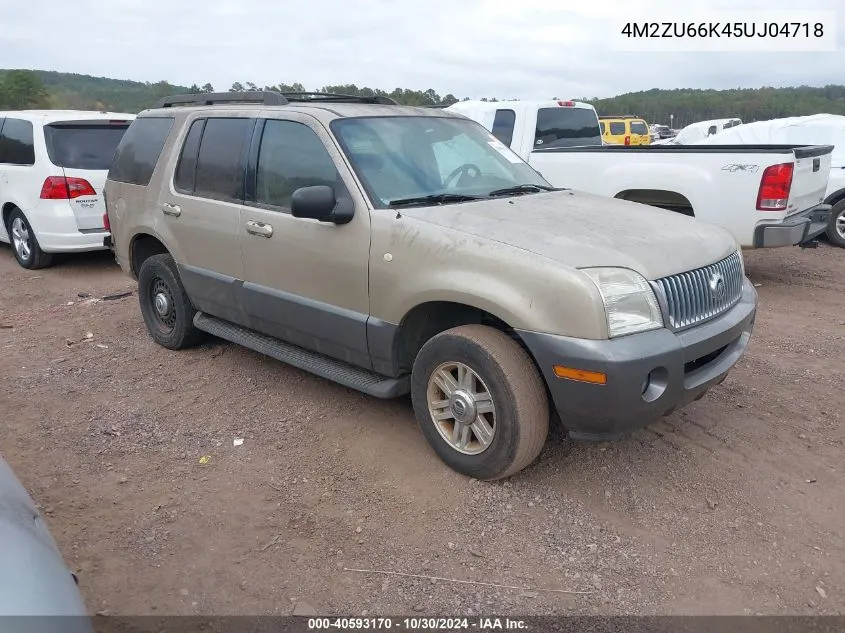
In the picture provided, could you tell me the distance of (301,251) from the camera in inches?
159

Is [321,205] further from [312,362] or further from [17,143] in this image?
[17,143]

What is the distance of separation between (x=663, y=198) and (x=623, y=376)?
4.92 meters

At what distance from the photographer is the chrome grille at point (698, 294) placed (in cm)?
316

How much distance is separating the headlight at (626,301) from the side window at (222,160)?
2.51 m

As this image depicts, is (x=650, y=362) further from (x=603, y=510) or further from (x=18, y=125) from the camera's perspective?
(x=18, y=125)

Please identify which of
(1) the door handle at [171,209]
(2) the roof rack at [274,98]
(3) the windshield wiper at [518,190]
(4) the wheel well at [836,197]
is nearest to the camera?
(3) the windshield wiper at [518,190]

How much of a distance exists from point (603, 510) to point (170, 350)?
374 centimetres

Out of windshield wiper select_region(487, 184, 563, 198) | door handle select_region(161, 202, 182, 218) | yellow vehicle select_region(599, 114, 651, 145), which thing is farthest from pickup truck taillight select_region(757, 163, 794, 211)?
yellow vehicle select_region(599, 114, 651, 145)

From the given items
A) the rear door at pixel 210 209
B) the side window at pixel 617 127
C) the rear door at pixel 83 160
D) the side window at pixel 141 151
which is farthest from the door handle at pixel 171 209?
the side window at pixel 617 127

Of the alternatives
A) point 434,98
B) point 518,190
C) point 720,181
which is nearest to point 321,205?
point 518,190

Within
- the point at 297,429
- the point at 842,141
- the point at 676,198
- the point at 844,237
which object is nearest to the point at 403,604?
the point at 297,429

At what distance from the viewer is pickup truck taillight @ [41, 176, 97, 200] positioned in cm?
783

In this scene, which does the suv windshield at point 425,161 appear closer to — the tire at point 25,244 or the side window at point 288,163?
the side window at point 288,163

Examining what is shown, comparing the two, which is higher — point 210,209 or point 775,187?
point 775,187
